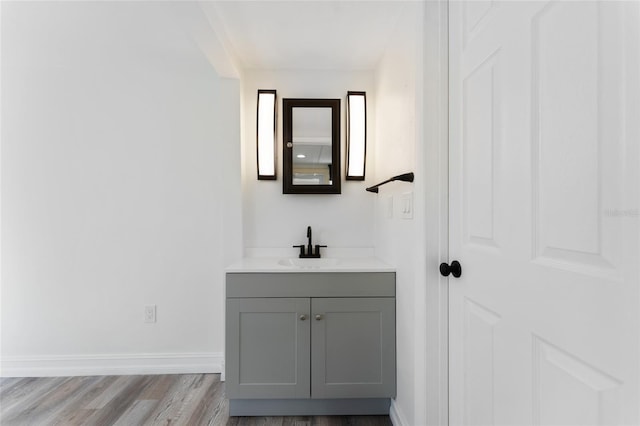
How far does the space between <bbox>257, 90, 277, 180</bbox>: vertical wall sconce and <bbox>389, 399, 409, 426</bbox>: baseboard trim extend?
5.34 feet

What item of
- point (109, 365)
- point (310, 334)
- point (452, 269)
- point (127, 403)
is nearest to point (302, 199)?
point (310, 334)

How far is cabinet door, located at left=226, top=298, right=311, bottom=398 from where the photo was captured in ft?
6.23

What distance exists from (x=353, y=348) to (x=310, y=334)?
246mm

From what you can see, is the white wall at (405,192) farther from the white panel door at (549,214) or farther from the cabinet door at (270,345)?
the cabinet door at (270,345)

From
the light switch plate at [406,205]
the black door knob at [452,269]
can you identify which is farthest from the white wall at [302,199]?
the black door knob at [452,269]

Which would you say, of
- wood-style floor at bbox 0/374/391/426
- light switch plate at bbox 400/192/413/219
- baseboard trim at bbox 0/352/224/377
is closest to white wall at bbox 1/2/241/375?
baseboard trim at bbox 0/352/224/377

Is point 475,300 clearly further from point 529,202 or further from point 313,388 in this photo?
point 313,388

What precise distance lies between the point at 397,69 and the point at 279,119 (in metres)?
0.97

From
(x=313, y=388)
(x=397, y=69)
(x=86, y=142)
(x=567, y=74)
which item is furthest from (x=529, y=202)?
(x=86, y=142)

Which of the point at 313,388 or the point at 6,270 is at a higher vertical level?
the point at 6,270

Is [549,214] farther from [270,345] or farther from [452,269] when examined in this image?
[270,345]

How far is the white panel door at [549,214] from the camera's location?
2.05 ft

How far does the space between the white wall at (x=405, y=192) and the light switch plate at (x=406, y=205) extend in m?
0.03

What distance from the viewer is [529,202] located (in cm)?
86
